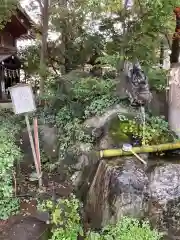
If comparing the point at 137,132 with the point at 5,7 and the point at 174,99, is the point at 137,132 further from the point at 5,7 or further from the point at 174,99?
the point at 5,7

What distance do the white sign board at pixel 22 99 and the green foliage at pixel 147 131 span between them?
219cm

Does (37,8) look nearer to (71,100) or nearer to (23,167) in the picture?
(71,100)

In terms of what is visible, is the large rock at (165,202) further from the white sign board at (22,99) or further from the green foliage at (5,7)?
the green foliage at (5,7)

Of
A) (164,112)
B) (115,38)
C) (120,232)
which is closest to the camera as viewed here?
(120,232)

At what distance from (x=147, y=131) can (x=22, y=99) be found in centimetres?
312

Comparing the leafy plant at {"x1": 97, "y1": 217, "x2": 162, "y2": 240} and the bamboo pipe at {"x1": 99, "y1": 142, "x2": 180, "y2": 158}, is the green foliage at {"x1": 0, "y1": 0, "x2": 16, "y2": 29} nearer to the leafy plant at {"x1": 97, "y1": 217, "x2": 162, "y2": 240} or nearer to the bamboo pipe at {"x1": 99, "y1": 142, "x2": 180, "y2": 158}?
the bamboo pipe at {"x1": 99, "y1": 142, "x2": 180, "y2": 158}

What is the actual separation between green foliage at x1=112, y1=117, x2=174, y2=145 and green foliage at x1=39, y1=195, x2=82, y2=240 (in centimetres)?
186

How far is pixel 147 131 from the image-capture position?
6.54 meters

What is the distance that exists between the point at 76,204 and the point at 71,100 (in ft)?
14.3

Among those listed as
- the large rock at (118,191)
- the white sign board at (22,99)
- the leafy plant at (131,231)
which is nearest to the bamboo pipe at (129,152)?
the large rock at (118,191)

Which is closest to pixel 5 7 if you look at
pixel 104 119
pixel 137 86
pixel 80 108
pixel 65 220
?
pixel 80 108

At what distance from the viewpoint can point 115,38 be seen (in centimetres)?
1208

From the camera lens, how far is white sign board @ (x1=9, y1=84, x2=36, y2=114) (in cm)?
698

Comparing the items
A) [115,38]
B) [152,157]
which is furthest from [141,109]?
[115,38]
